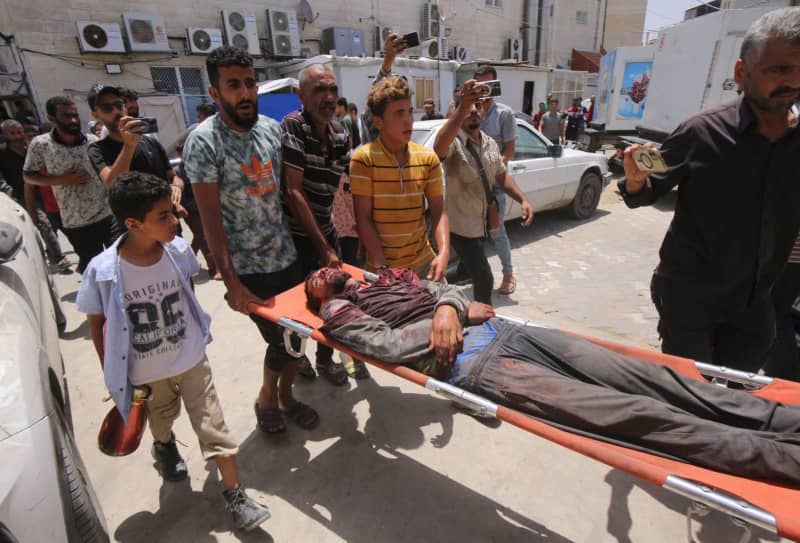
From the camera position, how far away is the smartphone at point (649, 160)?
172 centimetres

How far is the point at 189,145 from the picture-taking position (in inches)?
81.6

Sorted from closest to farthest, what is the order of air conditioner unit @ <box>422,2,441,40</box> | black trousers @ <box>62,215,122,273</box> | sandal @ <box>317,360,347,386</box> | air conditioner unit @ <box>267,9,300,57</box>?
sandal @ <box>317,360,347,386</box>
black trousers @ <box>62,215,122,273</box>
air conditioner unit @ <box>267,9,300,57</box>
air conditioner unit @ <box>422,2,441,40</box>

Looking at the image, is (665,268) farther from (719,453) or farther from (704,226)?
(719,453)

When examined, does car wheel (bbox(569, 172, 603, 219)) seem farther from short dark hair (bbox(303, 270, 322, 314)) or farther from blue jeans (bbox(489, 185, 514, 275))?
short dark hair (bbox(303, 270, 322, 314))

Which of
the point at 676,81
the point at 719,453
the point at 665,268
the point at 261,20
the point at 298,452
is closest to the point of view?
the point at 719,453

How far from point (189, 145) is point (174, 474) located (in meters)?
1.68

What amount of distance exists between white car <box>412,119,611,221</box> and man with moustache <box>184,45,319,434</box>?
8.91ft

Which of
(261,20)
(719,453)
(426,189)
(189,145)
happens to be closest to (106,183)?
(189,145)

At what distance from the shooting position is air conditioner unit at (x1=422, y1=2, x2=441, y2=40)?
16781 mm

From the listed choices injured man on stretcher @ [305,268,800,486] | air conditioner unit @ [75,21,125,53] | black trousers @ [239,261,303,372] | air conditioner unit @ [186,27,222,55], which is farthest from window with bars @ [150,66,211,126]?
injured man on stretcher @ [305,268,800,486]

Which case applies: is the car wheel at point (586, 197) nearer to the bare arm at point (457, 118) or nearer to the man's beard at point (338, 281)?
the bare arm at point (457, 118)

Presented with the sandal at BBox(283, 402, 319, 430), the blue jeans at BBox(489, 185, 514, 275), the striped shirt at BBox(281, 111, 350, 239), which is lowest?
the sandal at BBox(283, 402, 319, 430)

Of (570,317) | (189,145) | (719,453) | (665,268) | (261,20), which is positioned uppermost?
(261,20)

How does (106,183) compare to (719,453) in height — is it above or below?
above
